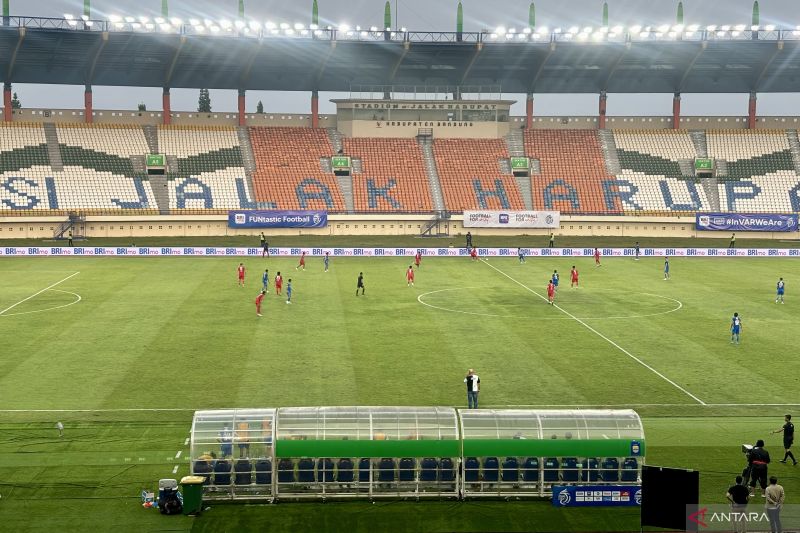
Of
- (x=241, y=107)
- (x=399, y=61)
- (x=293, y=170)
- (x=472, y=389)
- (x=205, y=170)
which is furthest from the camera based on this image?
(x=241, y=107)

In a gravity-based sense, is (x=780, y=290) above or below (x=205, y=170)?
below

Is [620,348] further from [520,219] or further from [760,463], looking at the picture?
[520,219]

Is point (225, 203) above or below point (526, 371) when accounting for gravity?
above

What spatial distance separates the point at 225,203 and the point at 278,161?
8286 millimetres

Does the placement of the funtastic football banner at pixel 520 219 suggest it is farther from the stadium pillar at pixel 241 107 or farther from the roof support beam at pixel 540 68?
the stadium pillar at pixel 241 107

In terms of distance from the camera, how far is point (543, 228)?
79.1 m

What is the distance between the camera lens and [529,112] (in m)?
89.9

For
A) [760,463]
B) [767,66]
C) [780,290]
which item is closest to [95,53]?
[780,290]

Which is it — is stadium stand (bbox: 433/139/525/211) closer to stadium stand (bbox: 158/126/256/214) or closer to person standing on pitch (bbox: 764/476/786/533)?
stadium stand (bbox: 158/126/256/214)

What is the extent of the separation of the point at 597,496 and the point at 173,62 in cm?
7042

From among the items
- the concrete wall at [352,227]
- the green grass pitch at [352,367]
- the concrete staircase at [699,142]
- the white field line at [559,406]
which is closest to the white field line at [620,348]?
the green grass pitch at [352,367]

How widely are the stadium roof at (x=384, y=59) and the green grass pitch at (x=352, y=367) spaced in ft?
99.5

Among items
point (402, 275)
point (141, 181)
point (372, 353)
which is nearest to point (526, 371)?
point (372, 353)

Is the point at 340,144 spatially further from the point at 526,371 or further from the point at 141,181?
the point at 526,371
